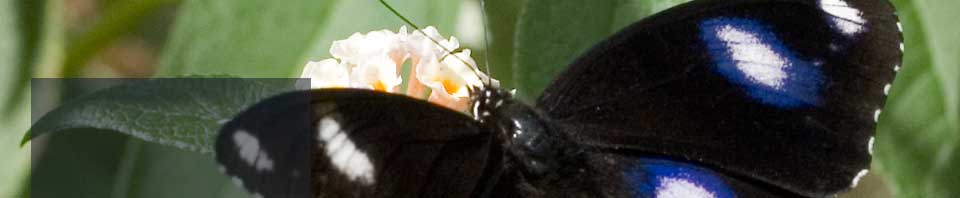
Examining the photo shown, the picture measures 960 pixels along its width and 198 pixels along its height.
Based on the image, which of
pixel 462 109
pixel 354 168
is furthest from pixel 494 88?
pixel 354 168

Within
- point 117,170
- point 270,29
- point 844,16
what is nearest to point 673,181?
point 844,16

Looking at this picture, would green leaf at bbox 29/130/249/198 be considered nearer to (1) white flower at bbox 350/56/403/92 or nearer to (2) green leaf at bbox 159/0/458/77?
(2) green leaf at bbox 159/0/458/77

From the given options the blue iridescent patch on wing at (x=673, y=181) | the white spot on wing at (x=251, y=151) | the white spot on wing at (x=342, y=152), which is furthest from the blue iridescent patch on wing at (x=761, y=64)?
the white spot on wing at (x=251, y=151)

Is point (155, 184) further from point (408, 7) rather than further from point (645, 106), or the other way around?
point (645, 106)

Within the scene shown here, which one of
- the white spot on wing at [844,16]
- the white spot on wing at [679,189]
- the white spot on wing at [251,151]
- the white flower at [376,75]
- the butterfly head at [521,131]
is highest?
the white spot on wing at [844,16]

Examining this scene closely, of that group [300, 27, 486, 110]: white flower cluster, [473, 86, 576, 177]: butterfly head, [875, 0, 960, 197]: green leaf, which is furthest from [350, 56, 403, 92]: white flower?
[875, 0, 960, 197]: green leaf

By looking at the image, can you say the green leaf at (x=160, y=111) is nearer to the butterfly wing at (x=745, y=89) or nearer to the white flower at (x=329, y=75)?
the white flower at (x=329, y=75)
